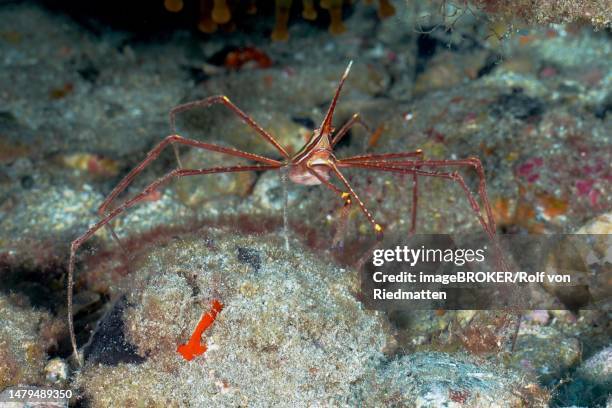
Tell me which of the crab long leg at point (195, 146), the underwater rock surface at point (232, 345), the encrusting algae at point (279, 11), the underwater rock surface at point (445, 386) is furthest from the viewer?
the encrusting algae at point (279, 11)

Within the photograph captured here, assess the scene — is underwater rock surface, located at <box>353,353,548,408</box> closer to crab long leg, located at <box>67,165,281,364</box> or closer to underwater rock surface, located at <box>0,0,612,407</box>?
underwater rock surface, located at <box>0,0,612,407</box>

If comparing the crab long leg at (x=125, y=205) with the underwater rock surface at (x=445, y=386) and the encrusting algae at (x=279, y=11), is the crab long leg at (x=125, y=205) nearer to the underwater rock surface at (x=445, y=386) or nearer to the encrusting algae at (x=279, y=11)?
the underwater rock surface at (x=445, y=386)

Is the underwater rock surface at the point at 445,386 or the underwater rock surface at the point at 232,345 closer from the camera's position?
the underwater rock surface at the point at 445,386

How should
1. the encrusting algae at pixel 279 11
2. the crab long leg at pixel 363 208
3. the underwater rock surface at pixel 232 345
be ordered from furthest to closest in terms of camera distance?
the encrusting algae at pixel 279 11 < the crab long leg at pixel 363 208 < the underwater rock surface at pixel 232 345

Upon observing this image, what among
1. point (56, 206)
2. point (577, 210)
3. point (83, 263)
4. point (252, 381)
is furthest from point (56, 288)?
point (577, 210)

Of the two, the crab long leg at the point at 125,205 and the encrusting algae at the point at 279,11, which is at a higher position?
the encrusting algae at the point at 279,11

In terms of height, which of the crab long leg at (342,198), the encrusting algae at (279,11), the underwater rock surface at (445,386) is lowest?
the underwater rock surface at (445,386)

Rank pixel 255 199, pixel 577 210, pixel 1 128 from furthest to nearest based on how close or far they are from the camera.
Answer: pixel 1 128 → pixel 255 199 → pixel 577 210

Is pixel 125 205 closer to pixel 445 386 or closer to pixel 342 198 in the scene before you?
pixel 342 198

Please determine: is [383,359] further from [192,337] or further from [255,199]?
[255,199]

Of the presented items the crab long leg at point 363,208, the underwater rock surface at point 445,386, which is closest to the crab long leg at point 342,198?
the crab long leg at point 363,208

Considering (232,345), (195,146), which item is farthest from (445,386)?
(195,146)
